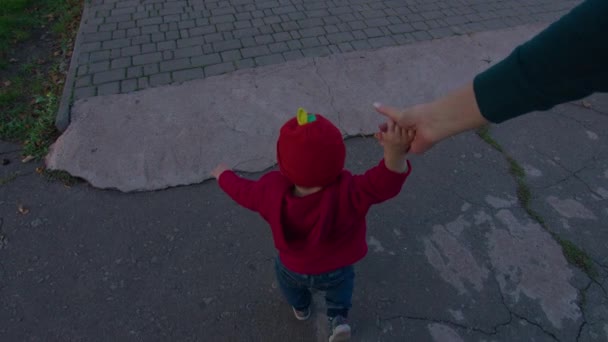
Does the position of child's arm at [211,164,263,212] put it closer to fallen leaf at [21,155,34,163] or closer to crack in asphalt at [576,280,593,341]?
crack in asphalt at [576,280,593,341]

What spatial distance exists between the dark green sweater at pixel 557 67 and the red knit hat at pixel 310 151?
1.63 feet

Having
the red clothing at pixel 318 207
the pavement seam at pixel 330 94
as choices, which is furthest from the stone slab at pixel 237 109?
the red clothing at pixel 318 207

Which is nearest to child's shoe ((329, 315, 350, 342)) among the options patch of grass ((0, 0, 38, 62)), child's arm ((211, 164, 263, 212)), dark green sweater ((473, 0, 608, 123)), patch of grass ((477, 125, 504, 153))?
child's arm ((211, 164, 263, 212))

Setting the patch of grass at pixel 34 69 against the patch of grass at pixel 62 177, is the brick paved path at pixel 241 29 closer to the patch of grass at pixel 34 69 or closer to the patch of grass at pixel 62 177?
the patch of grass at pixel 34 69

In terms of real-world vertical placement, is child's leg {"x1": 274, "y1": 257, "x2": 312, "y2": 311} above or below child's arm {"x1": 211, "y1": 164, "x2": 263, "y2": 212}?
below

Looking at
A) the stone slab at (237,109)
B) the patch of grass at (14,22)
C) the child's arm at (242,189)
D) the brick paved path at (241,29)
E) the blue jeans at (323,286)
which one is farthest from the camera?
the patch of grass at (14,22)

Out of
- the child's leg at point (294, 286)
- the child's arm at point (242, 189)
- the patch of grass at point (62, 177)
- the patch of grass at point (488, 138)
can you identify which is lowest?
the patch of grass at point (62, 177)

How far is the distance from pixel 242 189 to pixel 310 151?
40cm

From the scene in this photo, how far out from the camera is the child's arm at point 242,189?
173cm

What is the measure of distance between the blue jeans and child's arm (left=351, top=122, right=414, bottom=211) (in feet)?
1.49

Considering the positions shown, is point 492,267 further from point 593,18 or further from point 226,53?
point 226,53

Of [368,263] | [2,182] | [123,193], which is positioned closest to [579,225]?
[368,263]

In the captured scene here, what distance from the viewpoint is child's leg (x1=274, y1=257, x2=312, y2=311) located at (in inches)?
78.0

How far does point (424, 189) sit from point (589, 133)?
1531 mm
